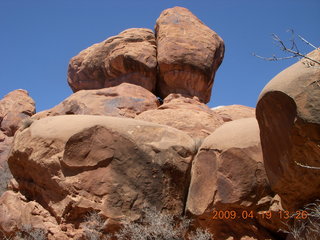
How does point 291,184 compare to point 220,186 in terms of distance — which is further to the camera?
point 220,186

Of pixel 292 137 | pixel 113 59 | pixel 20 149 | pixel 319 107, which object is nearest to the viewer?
pixel 319 107

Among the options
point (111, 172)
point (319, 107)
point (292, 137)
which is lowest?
point (111, 172)

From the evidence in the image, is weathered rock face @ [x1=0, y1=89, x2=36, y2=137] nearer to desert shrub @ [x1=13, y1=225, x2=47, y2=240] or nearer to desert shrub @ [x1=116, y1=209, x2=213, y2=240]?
desert shrub @ [x1=13, y1=225, x2=47, y2=240]

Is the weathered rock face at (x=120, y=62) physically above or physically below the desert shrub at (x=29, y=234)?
above

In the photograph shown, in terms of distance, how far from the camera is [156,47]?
608 inches

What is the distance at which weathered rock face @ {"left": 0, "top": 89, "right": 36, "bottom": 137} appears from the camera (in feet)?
65.7

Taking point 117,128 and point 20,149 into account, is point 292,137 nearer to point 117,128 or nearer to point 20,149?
point 117,128

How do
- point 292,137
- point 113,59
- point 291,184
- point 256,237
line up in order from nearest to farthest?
point 292,137
point 291,184
point 256,237
point 113,59

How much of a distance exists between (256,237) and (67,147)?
137 inches

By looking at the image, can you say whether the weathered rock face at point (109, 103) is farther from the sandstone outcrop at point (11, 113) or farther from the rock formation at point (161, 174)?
the sandstone outcrop at point (11, 113)

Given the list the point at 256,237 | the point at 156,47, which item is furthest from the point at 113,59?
the point at 256,237

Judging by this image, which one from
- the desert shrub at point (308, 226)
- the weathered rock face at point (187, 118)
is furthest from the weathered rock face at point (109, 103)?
the desert shrub at point (308, 226)

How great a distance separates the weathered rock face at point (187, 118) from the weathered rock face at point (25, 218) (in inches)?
175

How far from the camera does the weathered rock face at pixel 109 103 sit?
40.3ft
